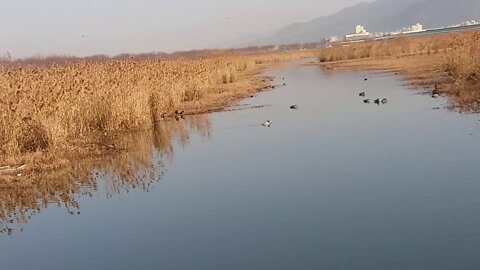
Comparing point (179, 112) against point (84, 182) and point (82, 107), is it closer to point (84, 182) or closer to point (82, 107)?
point (82, 107)

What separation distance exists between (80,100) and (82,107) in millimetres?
284

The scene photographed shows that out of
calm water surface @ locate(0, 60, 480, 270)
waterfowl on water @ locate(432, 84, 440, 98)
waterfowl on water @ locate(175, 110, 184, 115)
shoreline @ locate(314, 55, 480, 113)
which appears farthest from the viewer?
waterfowl on water @ locate(175, 110, 184, 115)

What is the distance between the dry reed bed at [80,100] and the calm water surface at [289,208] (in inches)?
105

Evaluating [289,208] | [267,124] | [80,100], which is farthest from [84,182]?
[267,124]

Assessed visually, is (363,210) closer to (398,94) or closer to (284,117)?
(284,117)

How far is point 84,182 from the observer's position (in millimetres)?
12531

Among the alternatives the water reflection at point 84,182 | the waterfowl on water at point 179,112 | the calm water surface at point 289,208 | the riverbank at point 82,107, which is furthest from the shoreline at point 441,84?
the waterfowl on water at point 179,112

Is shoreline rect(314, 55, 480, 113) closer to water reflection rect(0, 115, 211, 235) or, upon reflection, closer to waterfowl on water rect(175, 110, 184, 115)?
water reflection rect(0, 115, 211, 235)

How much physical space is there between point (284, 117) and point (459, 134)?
7668 mm

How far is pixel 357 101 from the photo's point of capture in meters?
22.2

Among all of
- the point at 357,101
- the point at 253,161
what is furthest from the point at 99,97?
the point at 357,101

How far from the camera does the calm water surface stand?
7.19m

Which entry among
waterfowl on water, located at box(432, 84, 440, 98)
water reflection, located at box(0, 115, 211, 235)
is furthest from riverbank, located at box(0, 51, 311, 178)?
waterfowl on water, located at box(432, 84, 440, 98)

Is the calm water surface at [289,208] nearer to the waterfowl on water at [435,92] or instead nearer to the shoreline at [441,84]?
the shoreline at [441,84]
